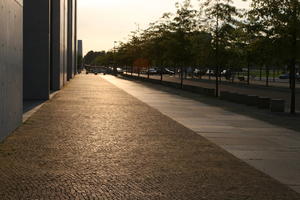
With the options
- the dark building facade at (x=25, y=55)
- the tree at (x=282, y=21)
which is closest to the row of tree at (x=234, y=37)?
the tree at (x=282, y=21)

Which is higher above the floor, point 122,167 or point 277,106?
point 277,106

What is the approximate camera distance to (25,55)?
22797mm

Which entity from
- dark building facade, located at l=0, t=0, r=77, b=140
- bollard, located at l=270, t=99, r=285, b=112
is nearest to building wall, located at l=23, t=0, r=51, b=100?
dark building facade, located at l=0, t=0, r=77, b=140

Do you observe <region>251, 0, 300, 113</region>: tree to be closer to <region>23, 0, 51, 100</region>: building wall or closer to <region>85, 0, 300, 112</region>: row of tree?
<region>85, 0, 300, 112</region>: row of tree

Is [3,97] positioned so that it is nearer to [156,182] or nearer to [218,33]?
[156,182]

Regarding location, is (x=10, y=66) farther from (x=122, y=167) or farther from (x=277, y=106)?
(x=277, y=106)

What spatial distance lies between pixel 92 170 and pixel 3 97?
12.3 feet

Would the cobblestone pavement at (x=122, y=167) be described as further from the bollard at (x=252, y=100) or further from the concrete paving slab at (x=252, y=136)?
the bollard at (x=252, y=100)

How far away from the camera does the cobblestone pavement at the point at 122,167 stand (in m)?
6.82

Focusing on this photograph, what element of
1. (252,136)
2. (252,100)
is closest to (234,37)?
(252,100)

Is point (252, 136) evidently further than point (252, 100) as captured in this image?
No

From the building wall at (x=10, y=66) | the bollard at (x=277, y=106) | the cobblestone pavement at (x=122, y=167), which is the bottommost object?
the cobblestone pavement at (x=122, y=167)

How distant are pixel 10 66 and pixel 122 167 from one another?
186 inches

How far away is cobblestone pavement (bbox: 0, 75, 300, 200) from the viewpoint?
6.82 meters
